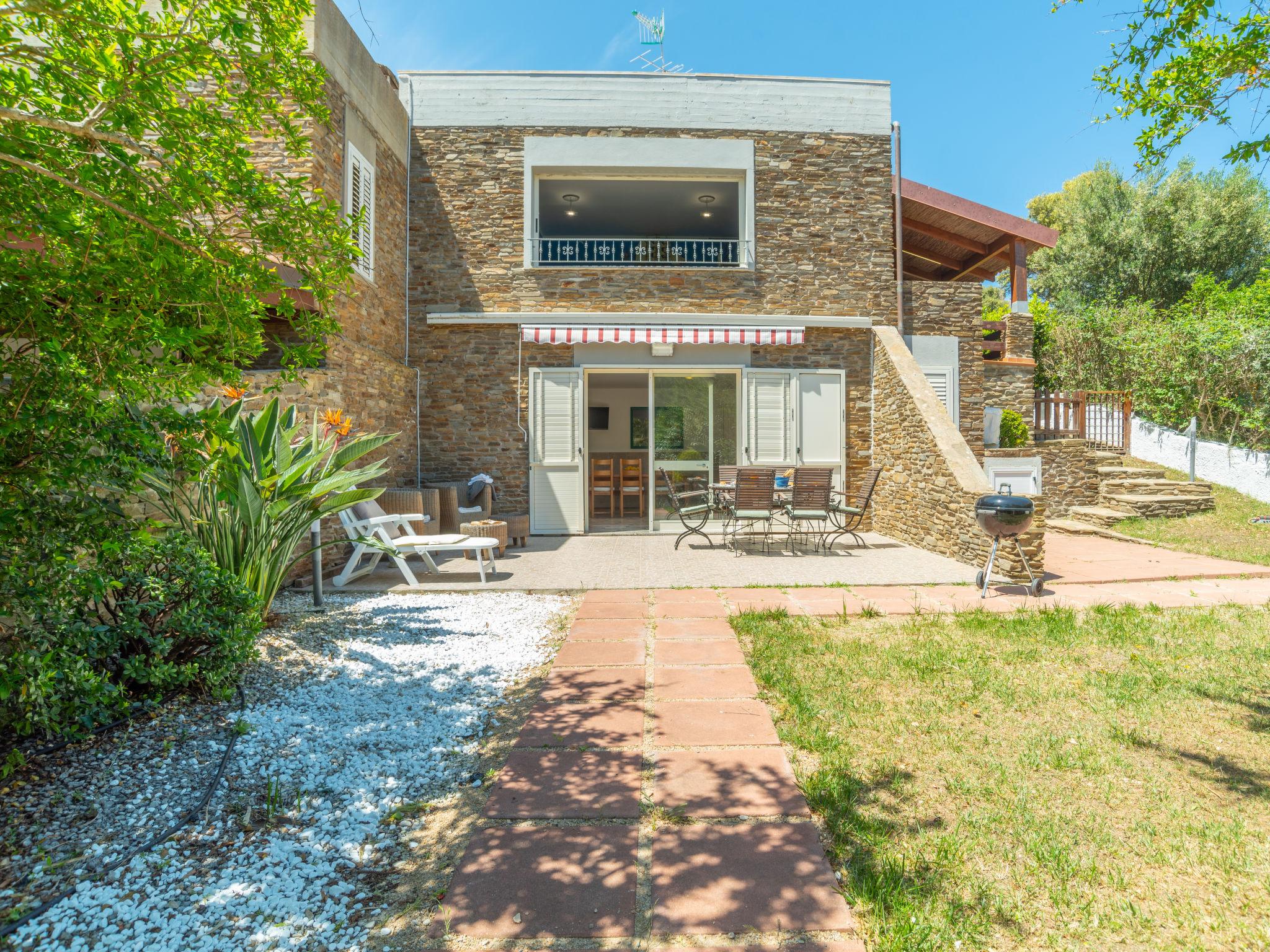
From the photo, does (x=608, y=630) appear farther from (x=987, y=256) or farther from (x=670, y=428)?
(x=987, y=256)

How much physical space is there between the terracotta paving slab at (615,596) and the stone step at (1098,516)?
864cm

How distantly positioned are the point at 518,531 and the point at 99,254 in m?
7.74

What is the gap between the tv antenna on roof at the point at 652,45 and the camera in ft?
41.6

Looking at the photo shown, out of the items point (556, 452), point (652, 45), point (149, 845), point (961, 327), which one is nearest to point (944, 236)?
point (961, 327)

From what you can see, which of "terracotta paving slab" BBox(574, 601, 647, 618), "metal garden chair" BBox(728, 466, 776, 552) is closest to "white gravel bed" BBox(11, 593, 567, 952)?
"terracotta paving slab" BBox(574, 601, 647, 618)

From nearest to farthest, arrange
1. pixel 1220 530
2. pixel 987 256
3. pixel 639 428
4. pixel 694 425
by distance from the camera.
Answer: pixel 1220 530, pixel 694 425, pixel 987 256, pixel 639 428

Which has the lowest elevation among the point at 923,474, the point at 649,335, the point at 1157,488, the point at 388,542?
the point at 388,542

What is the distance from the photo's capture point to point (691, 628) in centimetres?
552

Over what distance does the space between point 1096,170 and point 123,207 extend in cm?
3073

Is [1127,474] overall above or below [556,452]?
below

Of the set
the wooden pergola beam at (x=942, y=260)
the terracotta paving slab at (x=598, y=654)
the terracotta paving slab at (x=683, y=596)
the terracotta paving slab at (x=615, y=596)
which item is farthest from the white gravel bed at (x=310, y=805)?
the wooden pergola beam at (x=942, y=260)

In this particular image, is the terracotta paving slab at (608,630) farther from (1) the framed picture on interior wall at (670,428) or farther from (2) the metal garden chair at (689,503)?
(1) the framed picture on interior wall at (670,428)

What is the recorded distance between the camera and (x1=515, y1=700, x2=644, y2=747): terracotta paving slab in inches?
134

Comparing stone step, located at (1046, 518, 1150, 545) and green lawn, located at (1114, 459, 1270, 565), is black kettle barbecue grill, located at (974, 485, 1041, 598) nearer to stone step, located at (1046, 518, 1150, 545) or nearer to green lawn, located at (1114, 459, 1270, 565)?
green lawn, located at (1114, 459, 1270, 565)
